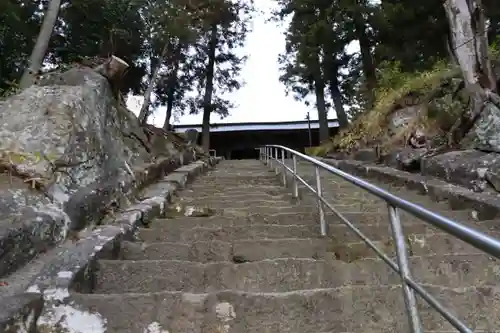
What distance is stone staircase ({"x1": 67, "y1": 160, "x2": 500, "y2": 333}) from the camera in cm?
200

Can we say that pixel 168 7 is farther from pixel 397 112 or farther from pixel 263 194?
pixel 263 194

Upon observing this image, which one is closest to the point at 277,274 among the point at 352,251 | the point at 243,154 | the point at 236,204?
the point at 352,251

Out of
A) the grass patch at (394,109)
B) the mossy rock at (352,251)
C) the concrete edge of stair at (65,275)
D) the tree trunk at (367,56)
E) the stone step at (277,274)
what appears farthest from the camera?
the tree trunk at (367,56)

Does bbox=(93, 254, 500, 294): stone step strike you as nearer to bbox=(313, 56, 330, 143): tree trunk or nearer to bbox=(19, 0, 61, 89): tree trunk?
bbox=(19, 0, 61, 89): tree trunk

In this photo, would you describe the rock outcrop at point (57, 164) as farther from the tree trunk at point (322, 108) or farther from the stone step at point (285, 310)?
the tree trunk at point (322, 108)

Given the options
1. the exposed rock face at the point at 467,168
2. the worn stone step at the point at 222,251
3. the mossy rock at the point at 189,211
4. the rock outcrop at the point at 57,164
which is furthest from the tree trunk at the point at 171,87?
the worn stone step at the point at 222,251

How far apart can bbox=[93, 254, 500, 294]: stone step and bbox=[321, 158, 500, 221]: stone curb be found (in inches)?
47.4

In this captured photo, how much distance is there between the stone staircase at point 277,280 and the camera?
200 centimetres

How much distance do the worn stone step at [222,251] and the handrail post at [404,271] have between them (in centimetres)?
154

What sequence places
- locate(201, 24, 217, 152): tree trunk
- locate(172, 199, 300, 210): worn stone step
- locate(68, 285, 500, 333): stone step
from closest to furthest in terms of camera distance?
locate(68, 285, 500, 333): stone step → locate(172, 199, 300, 210): worn stone step → locate(201, 24, 217, 152): tree trunk

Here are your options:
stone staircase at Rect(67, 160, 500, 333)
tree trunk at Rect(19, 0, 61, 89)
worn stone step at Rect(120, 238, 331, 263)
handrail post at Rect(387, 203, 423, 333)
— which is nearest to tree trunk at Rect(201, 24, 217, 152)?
tree trunk at Rect(19, 0, 61, 89)

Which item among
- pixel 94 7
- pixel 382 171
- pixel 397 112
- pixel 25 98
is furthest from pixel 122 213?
pixel 94 7

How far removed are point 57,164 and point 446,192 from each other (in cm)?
362

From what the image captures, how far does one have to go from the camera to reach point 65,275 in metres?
2.23
